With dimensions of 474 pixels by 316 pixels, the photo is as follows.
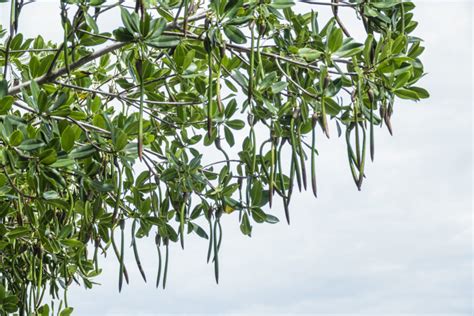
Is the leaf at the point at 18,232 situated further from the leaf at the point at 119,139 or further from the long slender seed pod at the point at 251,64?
the long slender seed pod at the point at 251,64

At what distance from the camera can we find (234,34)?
2.00 metres

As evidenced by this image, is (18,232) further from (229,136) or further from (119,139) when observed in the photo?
(229,136)

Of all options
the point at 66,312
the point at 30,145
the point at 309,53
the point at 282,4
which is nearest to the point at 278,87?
the point at 309,53

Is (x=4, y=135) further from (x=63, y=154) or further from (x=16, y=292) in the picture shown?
(x=16, y=292)

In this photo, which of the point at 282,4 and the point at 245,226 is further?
the point at 245,226

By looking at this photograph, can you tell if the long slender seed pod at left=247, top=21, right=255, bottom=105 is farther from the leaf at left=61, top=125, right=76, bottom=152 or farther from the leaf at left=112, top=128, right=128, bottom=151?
the leaf at left=61, top=125, right=76, bottom=152

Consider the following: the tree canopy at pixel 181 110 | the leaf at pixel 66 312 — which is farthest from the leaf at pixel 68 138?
the leaf at pixel 66 312

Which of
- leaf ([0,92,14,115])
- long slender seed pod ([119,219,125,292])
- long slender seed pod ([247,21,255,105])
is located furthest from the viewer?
long slender seed pod ([119,219,125,292])

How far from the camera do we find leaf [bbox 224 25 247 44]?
1.99m

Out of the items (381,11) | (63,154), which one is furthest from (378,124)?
(63,154)

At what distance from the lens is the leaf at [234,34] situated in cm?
199

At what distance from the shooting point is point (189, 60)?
7.37ft

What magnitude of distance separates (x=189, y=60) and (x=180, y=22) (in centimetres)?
12

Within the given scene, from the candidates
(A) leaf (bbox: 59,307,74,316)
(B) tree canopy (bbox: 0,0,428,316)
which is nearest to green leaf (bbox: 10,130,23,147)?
(B) tree canopy (bbox: 0,0,428,316)
